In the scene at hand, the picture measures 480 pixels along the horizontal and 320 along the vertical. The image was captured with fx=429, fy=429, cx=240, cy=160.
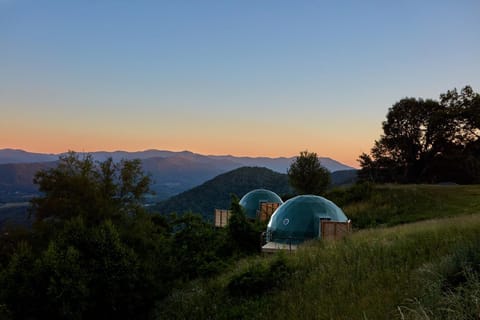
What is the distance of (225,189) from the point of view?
388 feet

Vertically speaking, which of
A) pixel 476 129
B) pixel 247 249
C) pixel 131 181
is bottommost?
pixel 247 249

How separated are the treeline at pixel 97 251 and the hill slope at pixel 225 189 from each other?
78.6 meters

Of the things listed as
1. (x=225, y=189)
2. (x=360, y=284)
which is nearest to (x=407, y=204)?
(x=360, y=284)

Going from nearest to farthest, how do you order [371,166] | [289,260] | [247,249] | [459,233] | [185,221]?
1. [459,233]
2. [289,260]
3. [185,221]
4. [247,249]
5. [371,166]

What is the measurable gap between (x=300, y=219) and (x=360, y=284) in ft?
47.3

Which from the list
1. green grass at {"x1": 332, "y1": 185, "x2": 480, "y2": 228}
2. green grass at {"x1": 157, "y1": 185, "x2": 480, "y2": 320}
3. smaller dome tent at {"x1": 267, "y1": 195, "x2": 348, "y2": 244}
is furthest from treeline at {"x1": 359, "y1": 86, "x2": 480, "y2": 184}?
green grass at {"x1": 157, "y1": 185, "x2": 480, "y2": 320}

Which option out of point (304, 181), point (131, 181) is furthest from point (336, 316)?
point (304, 181)

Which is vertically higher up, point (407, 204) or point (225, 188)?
point (407, 204)

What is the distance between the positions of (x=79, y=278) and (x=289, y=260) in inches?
263

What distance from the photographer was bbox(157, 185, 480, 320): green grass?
753 cm

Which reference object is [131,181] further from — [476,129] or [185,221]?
[476,129]

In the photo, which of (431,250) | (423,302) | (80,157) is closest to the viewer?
(423,302)

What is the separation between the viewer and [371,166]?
53.6 metres

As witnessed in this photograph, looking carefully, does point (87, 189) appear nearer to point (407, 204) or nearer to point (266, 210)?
point (266, 210)
